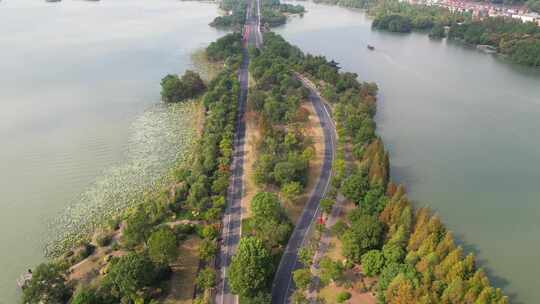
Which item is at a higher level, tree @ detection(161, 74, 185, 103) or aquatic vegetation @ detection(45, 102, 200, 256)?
tree @ detection(161, 74, 185, 103)

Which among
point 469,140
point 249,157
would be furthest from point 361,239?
point 469,140

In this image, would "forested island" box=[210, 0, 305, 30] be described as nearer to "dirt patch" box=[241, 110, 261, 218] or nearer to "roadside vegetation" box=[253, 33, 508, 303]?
"dirt patch" box=[241, 110, 261, 218]

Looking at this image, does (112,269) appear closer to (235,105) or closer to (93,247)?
(93,247)

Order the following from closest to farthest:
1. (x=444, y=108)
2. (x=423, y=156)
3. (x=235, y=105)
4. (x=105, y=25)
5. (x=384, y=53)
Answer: (x=423, y=156) < (x=235, y=105) < (x=444, y=108) < (x=384, y=53) < (x=105, y=25)

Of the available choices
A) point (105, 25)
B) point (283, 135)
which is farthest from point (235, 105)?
point (105, 25)

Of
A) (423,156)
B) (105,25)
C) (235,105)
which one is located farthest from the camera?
(105,25)

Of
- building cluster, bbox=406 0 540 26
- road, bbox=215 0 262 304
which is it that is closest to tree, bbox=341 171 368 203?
road, bbox=215 0 262 304

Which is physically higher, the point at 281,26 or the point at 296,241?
the point at 281,26
